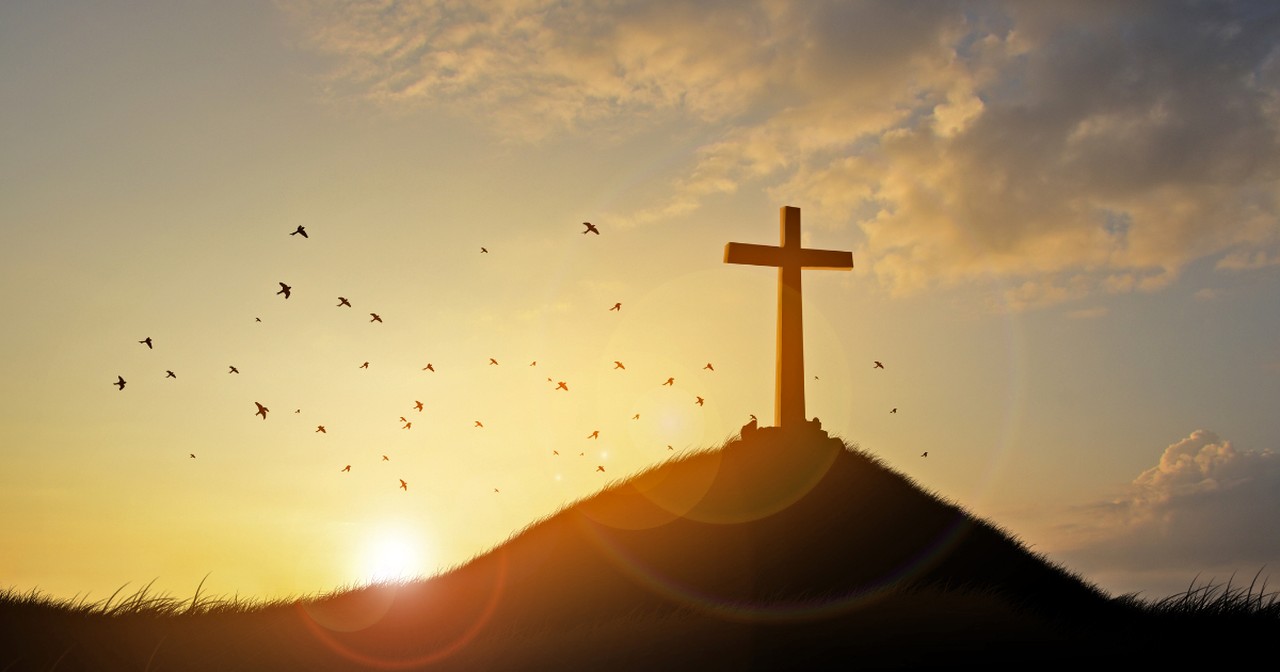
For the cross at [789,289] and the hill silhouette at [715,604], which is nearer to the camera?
the hill silhouette at [715,604]

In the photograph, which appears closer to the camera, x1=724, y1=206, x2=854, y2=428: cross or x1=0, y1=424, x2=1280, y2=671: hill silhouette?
x1=0, y1=424, x2=1280, y2=671: hill silhouette

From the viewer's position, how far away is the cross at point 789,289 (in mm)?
22531

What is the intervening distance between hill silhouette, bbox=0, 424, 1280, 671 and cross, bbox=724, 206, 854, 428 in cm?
73

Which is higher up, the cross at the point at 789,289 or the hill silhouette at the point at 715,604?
the cross at the point at 789,289

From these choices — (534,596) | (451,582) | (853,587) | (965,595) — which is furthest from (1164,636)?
(451,582)

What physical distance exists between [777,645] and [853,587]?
4.56 meters

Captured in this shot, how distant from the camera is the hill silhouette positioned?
15.1 metres

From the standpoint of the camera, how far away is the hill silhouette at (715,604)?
595 inches

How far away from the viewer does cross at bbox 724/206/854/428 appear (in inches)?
887

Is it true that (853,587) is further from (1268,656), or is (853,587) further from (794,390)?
(1268,656)

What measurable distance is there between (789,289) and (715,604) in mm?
8119

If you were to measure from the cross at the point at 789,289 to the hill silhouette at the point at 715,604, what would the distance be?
0.73m

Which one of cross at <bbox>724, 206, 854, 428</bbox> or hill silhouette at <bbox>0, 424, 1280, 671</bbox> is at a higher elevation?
cross at <bbox>724, 206, 854, 428</bbox>

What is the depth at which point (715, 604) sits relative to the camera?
1798cm
